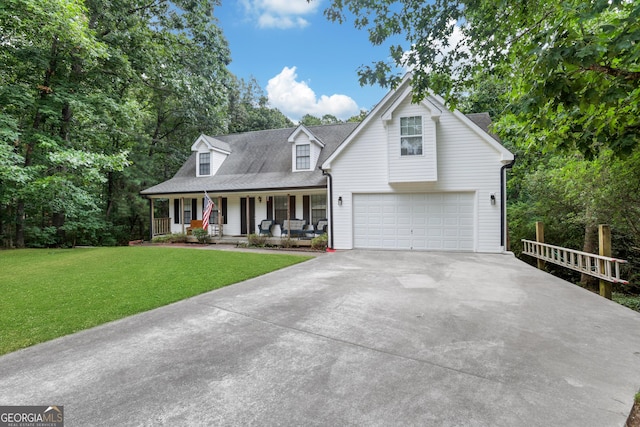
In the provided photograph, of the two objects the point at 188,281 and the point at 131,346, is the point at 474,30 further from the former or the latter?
the point at 188,281

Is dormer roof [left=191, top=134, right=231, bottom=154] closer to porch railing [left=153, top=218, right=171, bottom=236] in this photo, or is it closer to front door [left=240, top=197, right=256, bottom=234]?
front door [left=240, top=197, right=256, bottom=234]

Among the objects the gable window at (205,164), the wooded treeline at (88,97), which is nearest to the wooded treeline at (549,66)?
the wooded treeline at (88,97)

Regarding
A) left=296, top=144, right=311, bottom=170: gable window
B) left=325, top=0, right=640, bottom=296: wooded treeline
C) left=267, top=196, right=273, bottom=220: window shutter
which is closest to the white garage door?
left=325, top=0, right=640, bottom=296: wooded treeline

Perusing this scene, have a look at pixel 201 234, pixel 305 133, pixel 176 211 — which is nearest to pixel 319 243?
pixel 305 133

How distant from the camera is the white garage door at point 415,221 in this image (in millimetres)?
10781

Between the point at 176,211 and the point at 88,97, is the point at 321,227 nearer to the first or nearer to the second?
the point at 176,211

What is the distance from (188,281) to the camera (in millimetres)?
6633

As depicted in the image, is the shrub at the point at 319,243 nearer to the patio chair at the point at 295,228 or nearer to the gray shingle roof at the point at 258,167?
the patio chair at the point at 295,228

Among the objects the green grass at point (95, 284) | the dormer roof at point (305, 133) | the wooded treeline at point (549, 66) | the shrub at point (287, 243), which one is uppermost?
the dormer roof at point (305, 133)

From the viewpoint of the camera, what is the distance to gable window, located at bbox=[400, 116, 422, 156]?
35.3 feet

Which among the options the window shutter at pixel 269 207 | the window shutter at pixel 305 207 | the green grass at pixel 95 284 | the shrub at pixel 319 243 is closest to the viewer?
the green grass at pixel 95 284

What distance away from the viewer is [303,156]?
14648 millimetres

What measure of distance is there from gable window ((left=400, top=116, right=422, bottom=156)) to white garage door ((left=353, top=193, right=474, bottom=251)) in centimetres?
164

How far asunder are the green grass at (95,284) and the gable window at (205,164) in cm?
691
